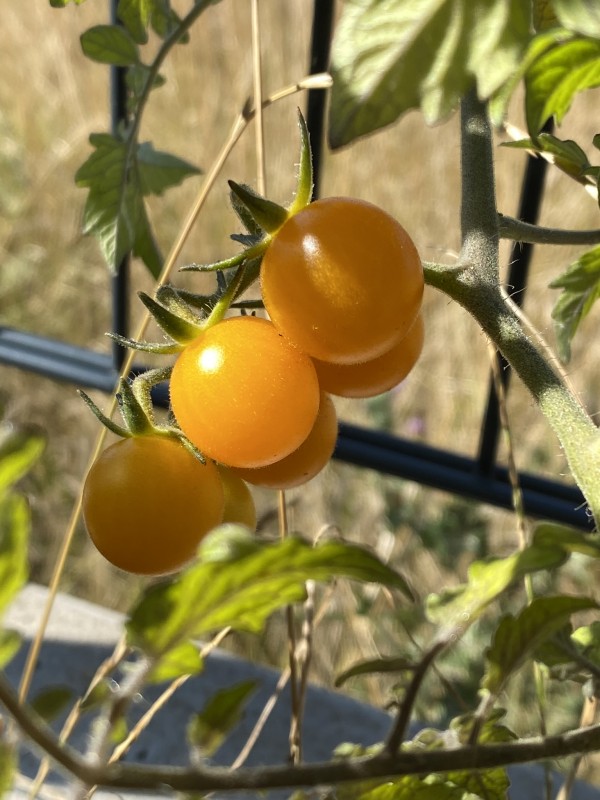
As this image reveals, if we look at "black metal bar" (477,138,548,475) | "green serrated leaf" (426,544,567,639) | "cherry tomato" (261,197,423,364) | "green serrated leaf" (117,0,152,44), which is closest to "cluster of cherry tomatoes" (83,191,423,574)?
"cherry tomato" (261,197,423,364)

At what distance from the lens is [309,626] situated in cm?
65

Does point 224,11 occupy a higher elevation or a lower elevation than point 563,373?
higher

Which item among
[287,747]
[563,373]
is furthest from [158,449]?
[287,747]

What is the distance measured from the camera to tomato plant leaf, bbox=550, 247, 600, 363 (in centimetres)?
44

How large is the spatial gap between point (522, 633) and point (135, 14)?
0.39 m

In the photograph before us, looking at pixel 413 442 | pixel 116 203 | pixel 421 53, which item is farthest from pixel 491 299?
pixel 413 442

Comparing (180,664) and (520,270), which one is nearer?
(180,664)

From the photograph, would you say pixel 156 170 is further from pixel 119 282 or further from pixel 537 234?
pixel 119 282

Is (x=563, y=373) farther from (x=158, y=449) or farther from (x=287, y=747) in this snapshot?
(x=287, y=747)

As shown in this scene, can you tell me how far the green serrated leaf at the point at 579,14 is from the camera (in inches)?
9.9

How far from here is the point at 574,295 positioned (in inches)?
18.2

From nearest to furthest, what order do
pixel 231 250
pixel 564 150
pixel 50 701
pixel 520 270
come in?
pixel 50 701 < pixel 564 150 < pixel 520 270 < pixel 231 250

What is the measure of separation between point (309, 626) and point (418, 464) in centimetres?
39

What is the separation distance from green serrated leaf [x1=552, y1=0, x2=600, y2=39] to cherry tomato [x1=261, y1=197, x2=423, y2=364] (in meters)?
0.10
